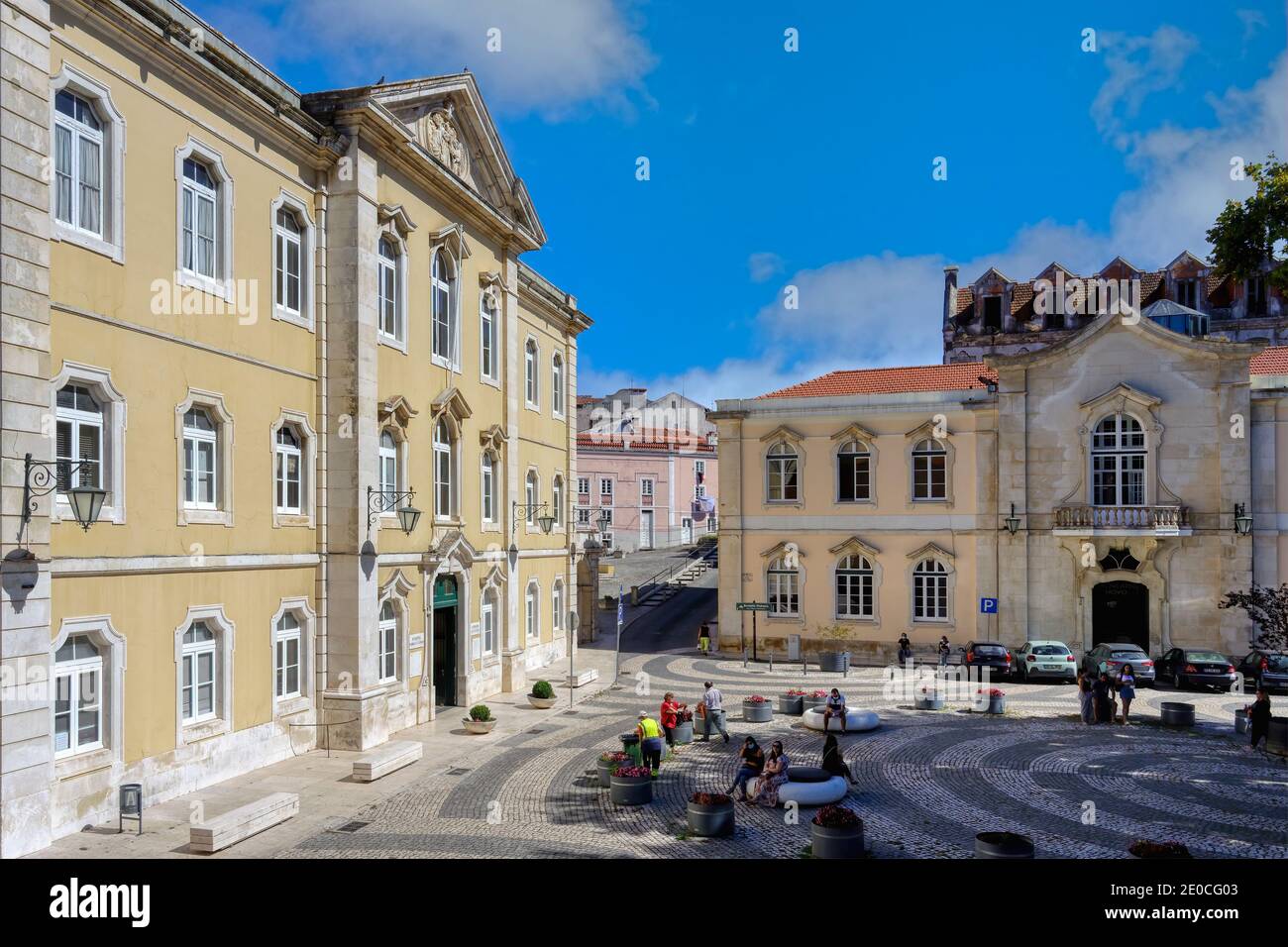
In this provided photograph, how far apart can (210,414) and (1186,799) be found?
1976cm

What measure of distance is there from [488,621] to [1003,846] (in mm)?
18664

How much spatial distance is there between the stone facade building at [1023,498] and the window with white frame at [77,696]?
28.1 meters

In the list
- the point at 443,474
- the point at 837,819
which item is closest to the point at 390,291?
the point at 443,474

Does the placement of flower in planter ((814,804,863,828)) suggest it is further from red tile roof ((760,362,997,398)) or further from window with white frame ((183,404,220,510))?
red tile roof ((760,362,997,398))

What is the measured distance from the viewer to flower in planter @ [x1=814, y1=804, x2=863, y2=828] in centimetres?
1446

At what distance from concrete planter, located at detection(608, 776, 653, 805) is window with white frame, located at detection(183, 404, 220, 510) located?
9175 mm

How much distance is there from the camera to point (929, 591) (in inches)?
1503

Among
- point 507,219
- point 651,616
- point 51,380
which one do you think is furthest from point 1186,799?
point 651,616

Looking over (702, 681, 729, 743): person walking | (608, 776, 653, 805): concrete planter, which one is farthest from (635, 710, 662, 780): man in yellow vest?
(702, 681, 729, 743): person walking

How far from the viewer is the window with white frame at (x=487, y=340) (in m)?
28.9

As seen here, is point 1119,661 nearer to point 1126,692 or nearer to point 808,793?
point 1126,692

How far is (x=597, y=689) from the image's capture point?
3098cm

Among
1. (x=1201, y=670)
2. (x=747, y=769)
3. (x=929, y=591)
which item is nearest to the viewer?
(x=747, y=769)

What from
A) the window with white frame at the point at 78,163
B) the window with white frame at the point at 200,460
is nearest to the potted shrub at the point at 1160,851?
the window with white frame at the point at 200,460
